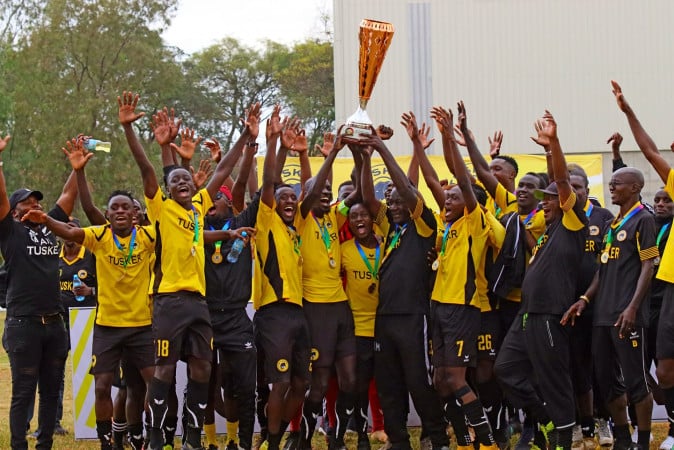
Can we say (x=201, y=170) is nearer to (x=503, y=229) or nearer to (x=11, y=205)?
(x=11, y=205)

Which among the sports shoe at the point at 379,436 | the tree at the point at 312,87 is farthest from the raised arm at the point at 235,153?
the tree at the point at 312,87

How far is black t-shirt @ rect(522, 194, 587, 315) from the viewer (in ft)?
30.7

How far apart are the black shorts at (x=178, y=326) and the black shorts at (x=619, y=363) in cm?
372

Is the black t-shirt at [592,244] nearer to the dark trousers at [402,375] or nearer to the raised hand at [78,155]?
the dark trousers at [402,375]

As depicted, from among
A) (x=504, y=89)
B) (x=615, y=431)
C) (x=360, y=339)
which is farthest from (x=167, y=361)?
(x=504, y=89)

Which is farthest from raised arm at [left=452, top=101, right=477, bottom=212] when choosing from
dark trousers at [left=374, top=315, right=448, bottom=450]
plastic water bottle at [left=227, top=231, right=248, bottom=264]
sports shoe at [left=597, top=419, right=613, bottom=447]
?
sports shoe at [left=597, top=419, right=613, bottom=447]

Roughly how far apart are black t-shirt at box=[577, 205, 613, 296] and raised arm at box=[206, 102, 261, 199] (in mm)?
3504

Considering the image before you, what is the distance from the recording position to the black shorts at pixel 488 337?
10.2 meters

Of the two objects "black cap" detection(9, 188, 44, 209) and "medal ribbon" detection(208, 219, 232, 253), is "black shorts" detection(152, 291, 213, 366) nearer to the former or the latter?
"medal ribbon" detection(208, 219, 232, 253)

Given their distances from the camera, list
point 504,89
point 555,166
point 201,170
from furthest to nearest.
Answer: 1. point 504,89
2. point 201,170
3. point 555,166

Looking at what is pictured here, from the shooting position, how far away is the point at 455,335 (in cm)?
974

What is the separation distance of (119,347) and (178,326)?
98 centimetres

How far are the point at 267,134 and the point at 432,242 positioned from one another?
2.01 m

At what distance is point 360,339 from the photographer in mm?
10430
